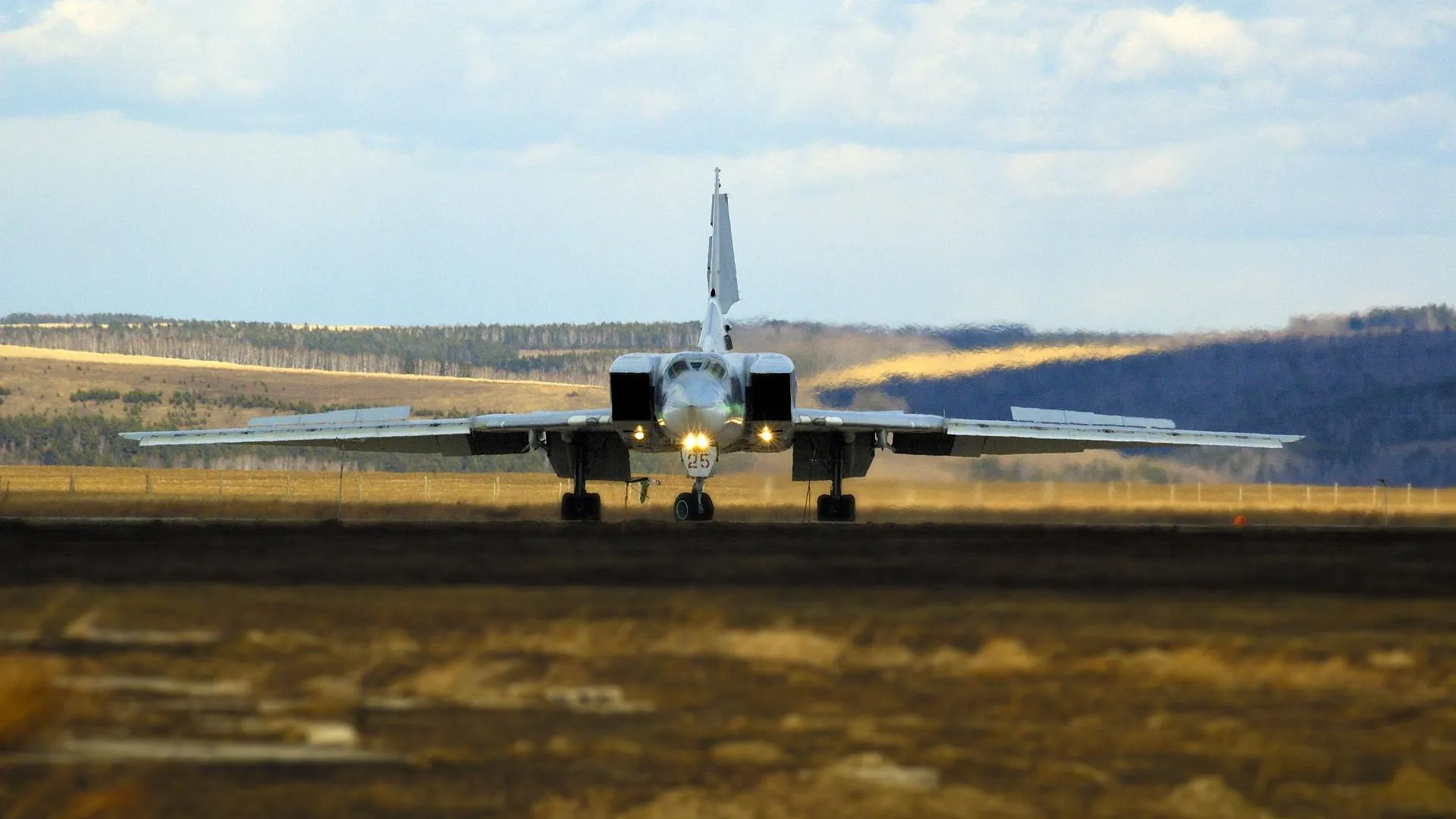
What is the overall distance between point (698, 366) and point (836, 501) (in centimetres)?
490

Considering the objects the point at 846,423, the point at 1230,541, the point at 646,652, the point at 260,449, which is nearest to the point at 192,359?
the point at 260,449

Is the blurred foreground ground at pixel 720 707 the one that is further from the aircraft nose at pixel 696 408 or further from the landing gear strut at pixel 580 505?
the landing gear strut at pixel 580 505

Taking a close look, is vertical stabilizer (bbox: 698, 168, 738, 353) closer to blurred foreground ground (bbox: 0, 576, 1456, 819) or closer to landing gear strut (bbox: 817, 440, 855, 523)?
landing gear strut (bbox: 817, 440, 855, 523)

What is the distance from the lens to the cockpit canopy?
35.4 metres

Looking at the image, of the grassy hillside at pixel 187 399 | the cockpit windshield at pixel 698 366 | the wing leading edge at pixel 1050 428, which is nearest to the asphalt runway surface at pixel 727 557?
the cockpit windshield at pixel 698 366

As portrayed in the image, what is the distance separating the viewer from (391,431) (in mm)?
38375

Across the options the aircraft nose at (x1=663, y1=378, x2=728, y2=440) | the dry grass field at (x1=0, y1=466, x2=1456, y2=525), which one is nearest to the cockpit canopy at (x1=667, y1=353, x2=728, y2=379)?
the aircraft nose at (x1=663, y1=378, x2=728, y2=440)

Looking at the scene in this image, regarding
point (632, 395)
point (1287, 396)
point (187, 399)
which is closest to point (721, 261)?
point (632, 395)

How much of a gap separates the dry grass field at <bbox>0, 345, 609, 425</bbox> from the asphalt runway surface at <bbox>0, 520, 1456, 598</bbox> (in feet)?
311

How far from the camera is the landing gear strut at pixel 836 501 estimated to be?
3862 centimetres

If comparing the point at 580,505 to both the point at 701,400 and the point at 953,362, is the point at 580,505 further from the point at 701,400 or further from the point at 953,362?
the point at 953,362

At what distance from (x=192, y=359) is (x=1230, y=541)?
146691mm

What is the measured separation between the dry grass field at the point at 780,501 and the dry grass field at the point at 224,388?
52.1 m

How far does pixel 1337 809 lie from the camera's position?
749 centimetres
